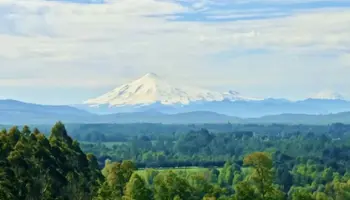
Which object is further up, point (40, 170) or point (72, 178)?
point (40, 170)

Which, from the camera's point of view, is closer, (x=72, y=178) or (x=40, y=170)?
(x=40, y=170)

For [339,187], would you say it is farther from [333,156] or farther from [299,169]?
[333,156]

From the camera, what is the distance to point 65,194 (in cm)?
4934

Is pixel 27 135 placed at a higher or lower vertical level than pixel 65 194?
higher

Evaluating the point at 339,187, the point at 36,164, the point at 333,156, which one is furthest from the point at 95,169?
the point at 333,156

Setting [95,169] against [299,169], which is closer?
[95,169]

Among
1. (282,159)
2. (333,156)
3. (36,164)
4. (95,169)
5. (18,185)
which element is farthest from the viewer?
(333,156)

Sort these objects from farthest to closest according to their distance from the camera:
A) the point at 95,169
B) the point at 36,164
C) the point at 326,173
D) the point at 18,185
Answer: the point at 326,173 < the point at 95,169 < the point at 36,164 < the point at 18,185

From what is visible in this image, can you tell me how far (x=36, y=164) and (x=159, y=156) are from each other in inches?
4957

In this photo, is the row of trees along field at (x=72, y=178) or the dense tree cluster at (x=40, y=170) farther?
the row of trees along field at (x=72, y=178)

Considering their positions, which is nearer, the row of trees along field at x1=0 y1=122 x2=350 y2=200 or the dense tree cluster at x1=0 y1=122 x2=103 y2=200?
the dense tree cluster at x1=0 y1=122 x2=103 y2=200

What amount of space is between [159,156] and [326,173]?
49493 mm

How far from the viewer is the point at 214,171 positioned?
136m

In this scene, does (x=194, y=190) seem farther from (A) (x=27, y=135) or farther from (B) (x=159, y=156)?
(B) (x=159, y=156)
